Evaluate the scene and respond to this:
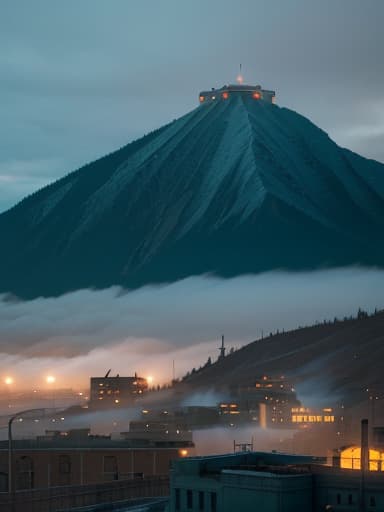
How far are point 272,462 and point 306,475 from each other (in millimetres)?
9970

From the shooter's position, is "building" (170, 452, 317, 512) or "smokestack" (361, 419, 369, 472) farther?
"building" (170, 452, 317, 512)

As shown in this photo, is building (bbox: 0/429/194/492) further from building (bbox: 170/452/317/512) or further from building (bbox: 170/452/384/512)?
building (bbox: 170/452/384/512)

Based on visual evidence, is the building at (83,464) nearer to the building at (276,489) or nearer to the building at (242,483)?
the building at (242,483)

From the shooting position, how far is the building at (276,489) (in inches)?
3524

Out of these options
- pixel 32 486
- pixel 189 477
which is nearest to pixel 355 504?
pixel 189 477

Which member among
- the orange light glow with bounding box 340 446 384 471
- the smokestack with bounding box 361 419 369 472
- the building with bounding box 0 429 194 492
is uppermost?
the smokestack with bounding box 361 419 369 472

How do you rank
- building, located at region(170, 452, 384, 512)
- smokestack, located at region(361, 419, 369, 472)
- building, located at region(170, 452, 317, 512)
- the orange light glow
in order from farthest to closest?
1. the orange light glow
2. building, located at region(170, 452, 317, 512)
3. smokestack, located at region(361, 419, 369, 472)
4. building, located at region(170, 452, 384, 512)

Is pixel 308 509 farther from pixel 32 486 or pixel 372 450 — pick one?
pixel 32 486

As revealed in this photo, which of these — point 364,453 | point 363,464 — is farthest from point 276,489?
point 364,453

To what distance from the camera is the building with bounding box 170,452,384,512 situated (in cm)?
8950

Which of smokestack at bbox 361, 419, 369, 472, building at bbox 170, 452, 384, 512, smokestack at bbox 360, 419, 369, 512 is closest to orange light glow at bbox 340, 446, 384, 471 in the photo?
smokestack at bbox 361, 419, 369, 472

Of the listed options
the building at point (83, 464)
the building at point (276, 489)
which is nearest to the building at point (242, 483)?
the building at point (276, 489)

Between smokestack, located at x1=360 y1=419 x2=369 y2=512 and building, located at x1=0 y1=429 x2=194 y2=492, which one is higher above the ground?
smokestack, located at x1=360 y1=419 x2=369 y2=512

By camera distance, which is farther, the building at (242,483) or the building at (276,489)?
the building at (242,483)
